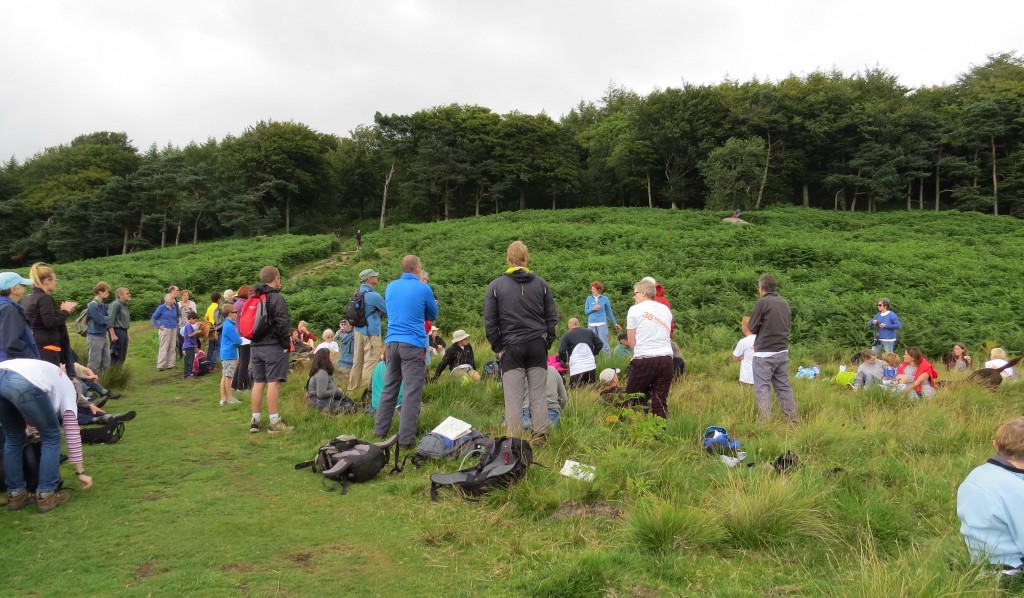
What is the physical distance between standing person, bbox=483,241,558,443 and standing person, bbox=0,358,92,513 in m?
3.81

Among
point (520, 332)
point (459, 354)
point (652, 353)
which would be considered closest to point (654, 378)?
point (652, 353)

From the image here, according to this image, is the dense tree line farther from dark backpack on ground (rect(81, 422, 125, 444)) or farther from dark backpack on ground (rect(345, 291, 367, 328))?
dark backpack on ground (rect(81, 422, 125, 444))

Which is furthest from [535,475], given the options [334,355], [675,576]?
[334,355]

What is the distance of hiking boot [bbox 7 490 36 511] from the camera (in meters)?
4.77

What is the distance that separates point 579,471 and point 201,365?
967 cm

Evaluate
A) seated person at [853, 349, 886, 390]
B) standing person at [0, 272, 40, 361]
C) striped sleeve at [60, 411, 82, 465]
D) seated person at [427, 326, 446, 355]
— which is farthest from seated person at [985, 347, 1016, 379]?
standing person at [0, 272, 40, 361]

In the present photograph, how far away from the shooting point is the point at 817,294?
17484mm

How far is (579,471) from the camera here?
197 inches

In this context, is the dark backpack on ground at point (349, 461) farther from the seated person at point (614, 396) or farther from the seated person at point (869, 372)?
the seated person at point (869, 372)

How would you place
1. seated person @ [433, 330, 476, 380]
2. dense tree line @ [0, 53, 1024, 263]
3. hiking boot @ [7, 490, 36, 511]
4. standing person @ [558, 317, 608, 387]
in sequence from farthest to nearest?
dense tree line @ [0, 53, 1024, 263]
seated person @ [433, 330, 476, 380]
standing person @ [558, 317, 608, 387]
hiking boot @ [7, 490, 36, 511]

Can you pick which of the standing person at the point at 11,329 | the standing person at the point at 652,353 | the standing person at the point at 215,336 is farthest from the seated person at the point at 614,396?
the standing person at the point at 215,336

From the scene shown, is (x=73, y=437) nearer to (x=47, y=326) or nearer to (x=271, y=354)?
(x=47, y=326)

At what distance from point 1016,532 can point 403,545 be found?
12.1 feet

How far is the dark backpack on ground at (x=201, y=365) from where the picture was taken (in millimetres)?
11797
